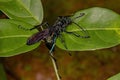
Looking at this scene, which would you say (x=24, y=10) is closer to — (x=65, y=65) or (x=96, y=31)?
(x=96, y=31)

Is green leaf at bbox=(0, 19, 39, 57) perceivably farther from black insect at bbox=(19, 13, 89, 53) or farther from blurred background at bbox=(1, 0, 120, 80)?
blurred background at bbox=(1, 0, 120, 80)

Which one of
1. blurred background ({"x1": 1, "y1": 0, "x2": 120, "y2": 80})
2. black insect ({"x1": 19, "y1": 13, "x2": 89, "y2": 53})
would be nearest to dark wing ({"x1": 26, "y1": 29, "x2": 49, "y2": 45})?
black insect ({"x1": 19, "y1": 13, "x2": 89, "y2": 53})

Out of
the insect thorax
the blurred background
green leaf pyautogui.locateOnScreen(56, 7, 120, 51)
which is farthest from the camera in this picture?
the blurred background

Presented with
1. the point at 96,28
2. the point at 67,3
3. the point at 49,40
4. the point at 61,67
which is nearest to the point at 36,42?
the point at 49,40

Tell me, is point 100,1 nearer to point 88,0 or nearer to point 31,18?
point 88,0

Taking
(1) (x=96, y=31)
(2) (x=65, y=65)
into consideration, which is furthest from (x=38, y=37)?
(2) (x=65, y=65)
